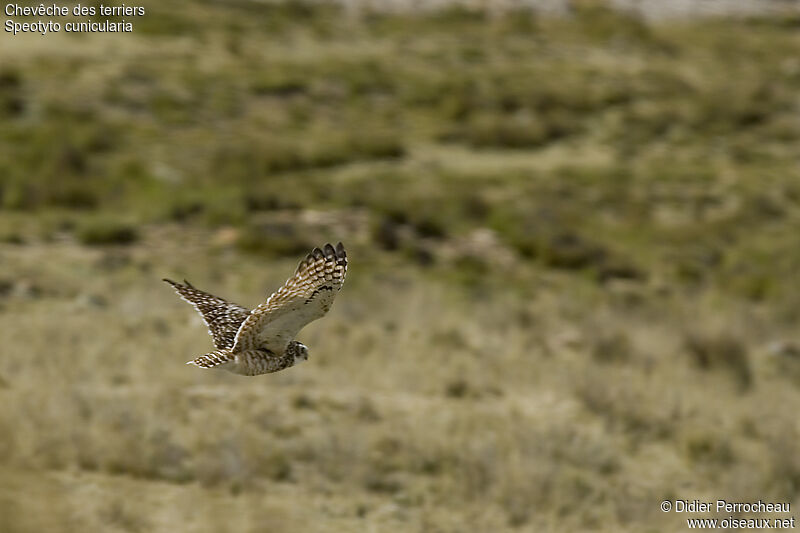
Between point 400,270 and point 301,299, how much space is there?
42.9 ft

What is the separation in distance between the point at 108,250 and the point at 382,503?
9.06m

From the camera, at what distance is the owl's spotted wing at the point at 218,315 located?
6.61 m

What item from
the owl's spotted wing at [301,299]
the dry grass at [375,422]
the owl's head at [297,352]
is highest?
the owl's spotted wing at [301,299]

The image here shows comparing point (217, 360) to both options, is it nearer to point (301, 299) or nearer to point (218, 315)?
point (301, 299)

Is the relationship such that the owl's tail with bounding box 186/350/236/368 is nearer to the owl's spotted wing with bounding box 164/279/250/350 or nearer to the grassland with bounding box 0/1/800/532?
the owl's spotted wing with bounding box 164/279/250/350

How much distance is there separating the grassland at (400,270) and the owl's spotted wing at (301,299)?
88.8 inches

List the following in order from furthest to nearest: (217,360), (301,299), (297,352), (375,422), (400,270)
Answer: (400,270), (375,422), (297,352), (217,360), (301,299)

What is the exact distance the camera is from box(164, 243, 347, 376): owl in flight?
594 cm

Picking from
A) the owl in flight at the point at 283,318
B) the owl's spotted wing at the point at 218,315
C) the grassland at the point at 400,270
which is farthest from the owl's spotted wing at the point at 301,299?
the grassland at the point at 400,270

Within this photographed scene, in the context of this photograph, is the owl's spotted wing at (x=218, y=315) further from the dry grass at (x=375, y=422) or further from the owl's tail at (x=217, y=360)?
→ the dry grass at (x=375, y=422)

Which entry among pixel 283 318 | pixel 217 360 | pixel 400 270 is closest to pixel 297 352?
pixel 283 318

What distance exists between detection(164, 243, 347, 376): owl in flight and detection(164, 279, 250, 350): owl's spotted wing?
0.04m

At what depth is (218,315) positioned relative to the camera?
22.5 ft

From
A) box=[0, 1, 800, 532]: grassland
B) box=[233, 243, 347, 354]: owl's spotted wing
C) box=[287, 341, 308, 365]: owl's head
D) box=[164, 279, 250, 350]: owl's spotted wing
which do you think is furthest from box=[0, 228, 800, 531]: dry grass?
box=[233, 243, 347, 354]: owl's spotted wing
